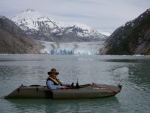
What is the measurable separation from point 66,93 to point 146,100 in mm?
5922

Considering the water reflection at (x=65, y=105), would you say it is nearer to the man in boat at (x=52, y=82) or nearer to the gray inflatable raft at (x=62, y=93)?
the gray inflatable raft at (x=62, y=93)

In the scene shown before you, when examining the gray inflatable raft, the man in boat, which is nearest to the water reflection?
the gray inflatable raft

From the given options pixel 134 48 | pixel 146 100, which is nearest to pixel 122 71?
pixel 146 100

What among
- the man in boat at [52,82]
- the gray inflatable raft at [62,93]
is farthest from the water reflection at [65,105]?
the man in boat at [52,82]

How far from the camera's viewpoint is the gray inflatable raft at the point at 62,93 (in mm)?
23156

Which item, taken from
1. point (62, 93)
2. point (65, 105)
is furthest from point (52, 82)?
point (65, 105)

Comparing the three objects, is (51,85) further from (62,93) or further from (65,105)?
(65,105)

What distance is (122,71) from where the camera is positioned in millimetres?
52750

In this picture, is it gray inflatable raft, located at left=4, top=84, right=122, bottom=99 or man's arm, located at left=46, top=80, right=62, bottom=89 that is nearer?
man's arm, located at left=46, top=80, right=62, bottom=89

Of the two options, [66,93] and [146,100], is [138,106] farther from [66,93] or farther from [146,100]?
[66,93]

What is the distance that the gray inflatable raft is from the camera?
23.2m

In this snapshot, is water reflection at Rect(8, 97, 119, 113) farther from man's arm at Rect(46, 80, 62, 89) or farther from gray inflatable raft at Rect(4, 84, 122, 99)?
man's arm at Rect(46, 80, 62, 89)

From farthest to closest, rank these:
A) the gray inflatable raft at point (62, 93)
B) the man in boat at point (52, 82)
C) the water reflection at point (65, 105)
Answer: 1. the gray inflatable raft at point (62, 93)
2. the man in boat at point (52, 82)
3. the water reflection at point (65, 105)

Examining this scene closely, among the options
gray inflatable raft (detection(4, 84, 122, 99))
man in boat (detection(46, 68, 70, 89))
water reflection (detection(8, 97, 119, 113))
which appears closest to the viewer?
water reflection (detection(8, 97, 119, 113))
